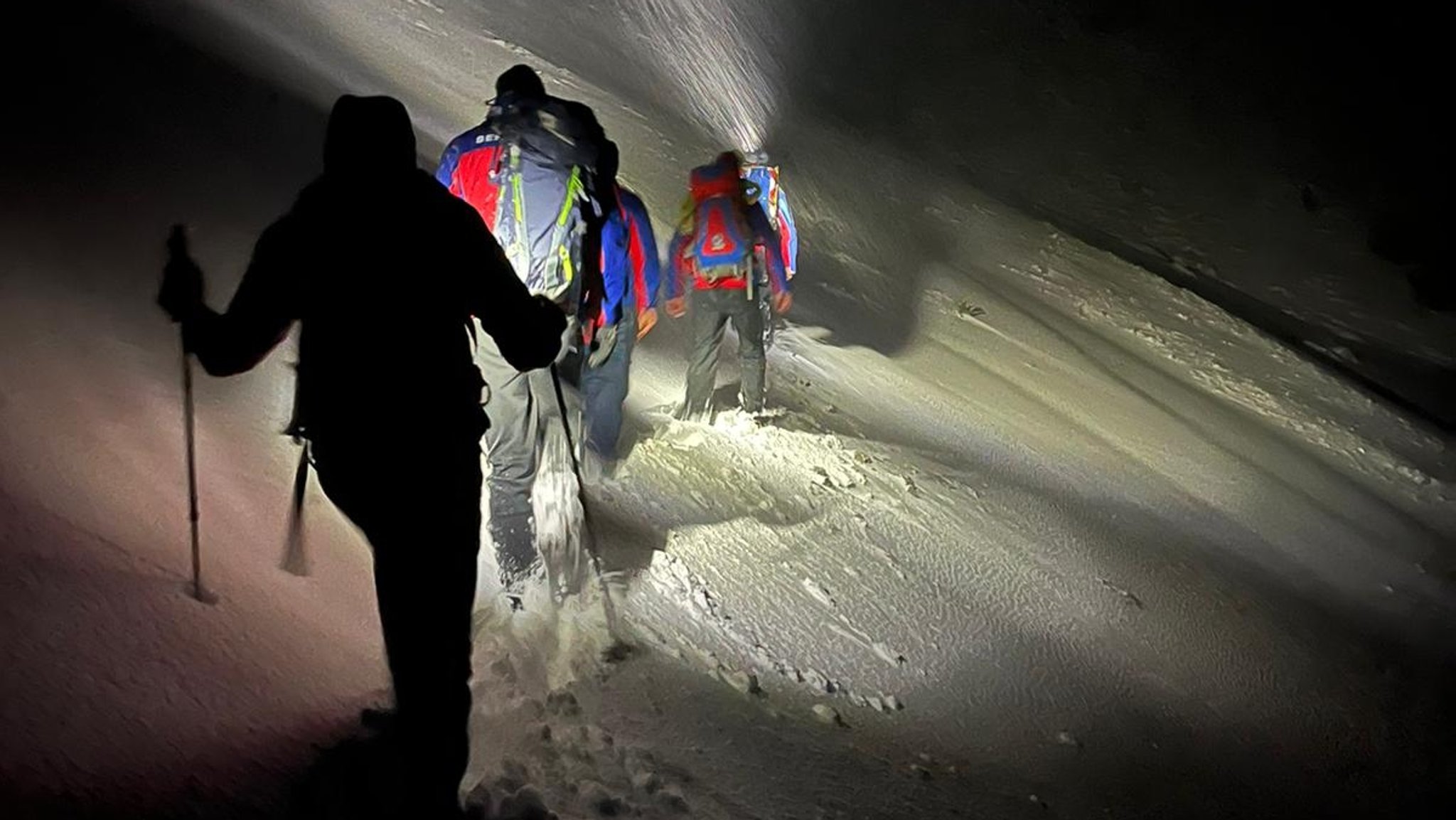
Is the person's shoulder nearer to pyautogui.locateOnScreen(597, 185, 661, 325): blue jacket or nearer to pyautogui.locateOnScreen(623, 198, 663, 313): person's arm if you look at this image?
pyautogui.locateOnScreen(597, 185, 661, 325): blue jacket

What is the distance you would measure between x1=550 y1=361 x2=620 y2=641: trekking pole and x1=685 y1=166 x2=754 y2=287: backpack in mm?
2388

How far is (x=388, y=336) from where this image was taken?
2.42 m

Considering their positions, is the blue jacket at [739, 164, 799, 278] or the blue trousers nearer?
the blue trousers

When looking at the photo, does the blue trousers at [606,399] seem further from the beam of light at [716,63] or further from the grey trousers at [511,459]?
the beam of light at [716,63]

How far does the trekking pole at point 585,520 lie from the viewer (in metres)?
3.45

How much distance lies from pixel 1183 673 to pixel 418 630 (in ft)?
13.3

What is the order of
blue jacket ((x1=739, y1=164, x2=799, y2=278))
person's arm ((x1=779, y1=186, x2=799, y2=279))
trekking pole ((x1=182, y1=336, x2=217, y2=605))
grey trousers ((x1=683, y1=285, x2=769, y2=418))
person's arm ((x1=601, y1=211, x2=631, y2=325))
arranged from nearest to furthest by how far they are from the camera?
1. trekking pole ((x1=182, y1=336, x2=217, y2=605))
2. person's arm ((x1=601, y1=211, x2=631, y2=325))
3. grey trousers ((x1=683, y1=285, x2=769, y2=418))
4. person's arm ((x1=779, y1=186, x2=799, y2=279))
5. blue jacket ((x1=739, y1=164, x2=799, y2=278))

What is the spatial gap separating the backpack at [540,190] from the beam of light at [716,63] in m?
11.3

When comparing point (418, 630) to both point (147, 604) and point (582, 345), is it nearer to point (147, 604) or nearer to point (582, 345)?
point (147, 604)

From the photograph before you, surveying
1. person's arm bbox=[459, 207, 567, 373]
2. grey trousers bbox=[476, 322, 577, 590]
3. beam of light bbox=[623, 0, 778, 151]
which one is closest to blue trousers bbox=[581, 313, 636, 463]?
grey trousers bbox=[476, 322, 577, 590]

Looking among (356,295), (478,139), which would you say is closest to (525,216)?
(478,139)

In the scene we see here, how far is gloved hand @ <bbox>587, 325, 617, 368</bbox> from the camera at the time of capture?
4.92m

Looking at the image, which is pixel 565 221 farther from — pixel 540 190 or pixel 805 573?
pixel 805 573

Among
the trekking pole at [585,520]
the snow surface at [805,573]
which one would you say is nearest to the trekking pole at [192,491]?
the snow surface at [805,573]
